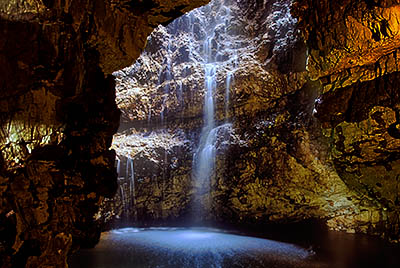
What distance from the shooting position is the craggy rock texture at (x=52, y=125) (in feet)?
11.0

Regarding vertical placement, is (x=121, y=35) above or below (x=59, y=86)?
above

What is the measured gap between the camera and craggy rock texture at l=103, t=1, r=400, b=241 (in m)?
6.75

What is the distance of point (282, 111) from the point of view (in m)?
11.4

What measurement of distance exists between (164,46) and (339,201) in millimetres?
10979

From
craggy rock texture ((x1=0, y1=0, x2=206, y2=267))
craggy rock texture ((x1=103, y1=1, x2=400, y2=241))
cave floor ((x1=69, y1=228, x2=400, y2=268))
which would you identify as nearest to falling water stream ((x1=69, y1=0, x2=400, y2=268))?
cave floor ((x1=69, y1=228, x2=400, y2=268))

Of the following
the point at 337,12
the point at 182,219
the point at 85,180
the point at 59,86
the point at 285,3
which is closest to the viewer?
the point at 59,86

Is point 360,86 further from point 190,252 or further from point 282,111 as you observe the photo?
point 190,252

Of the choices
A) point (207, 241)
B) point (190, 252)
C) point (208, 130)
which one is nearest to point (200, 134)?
point (208, 130)

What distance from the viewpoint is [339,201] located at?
1030cm

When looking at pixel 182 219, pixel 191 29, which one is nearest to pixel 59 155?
pixel 182 219

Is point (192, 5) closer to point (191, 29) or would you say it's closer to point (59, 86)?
point (59, 86)

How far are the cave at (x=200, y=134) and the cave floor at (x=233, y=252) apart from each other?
8 cm

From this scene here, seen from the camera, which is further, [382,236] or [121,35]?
[382,236]

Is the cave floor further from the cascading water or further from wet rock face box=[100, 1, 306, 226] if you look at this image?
wet rock face box=[100, 1, 306, 226]
